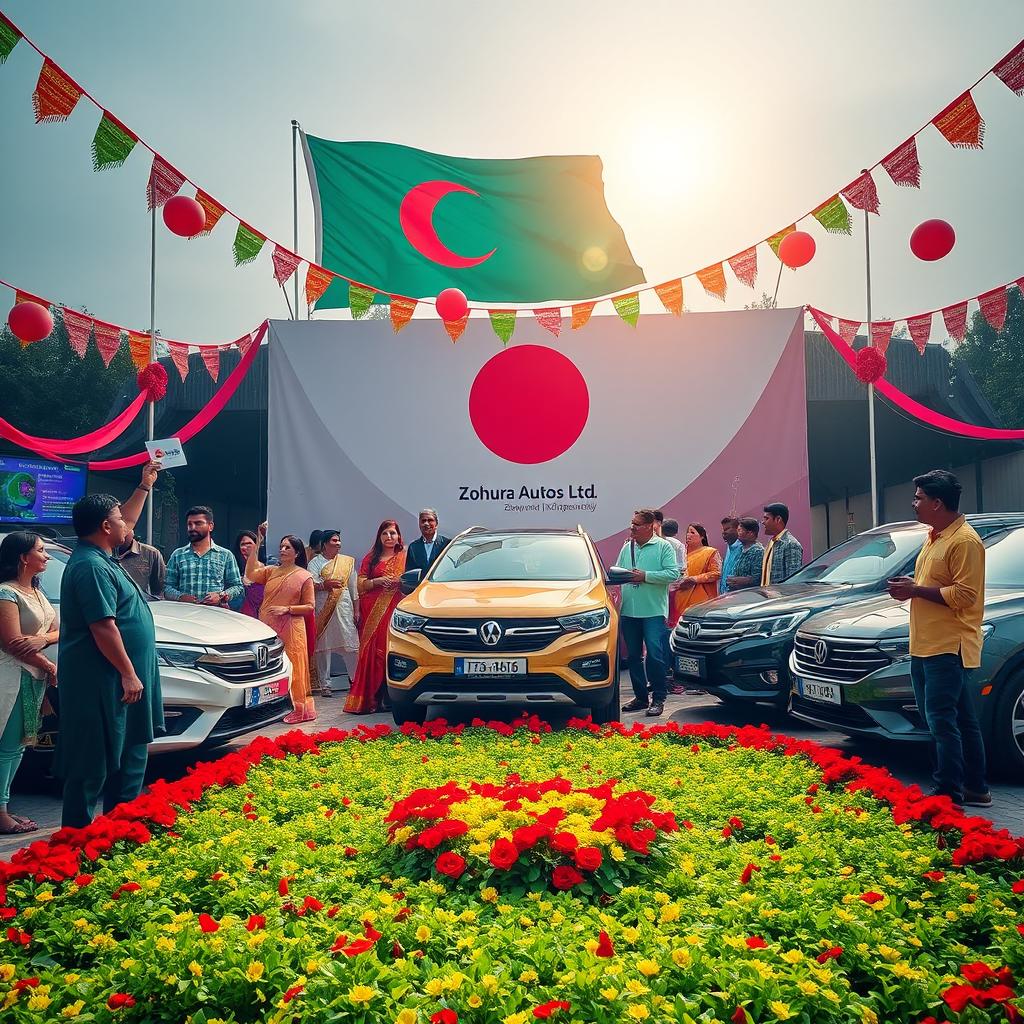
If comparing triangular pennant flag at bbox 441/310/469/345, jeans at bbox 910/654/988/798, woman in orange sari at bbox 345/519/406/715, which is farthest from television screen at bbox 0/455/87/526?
jeans at bbox 910/654/988/798

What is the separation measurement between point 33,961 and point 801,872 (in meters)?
2.63

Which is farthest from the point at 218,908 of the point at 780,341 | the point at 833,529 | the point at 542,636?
the point at 833,529

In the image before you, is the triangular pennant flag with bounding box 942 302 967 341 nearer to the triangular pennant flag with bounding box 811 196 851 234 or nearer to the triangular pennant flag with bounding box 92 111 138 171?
the triangular pennant flag with bounding box 811 196 851 234

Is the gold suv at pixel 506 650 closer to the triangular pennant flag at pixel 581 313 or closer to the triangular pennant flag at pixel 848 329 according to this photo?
the triangular pennant flag at pixel 581 313

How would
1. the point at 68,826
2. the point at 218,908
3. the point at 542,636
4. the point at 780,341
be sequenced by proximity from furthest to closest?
the point at 780,341
the point at 542,636
the point at 68,826
the point at 218,908

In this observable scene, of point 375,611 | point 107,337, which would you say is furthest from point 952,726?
point 107,337

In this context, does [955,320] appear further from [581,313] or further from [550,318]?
[550,318]

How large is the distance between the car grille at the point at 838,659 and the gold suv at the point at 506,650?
59.1 inches

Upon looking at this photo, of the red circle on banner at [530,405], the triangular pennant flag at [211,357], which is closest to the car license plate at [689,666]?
the red circle on banner at [530,405]

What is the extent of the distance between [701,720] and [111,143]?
7.02 metres

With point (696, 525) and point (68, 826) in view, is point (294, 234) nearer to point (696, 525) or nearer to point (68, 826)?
point (696, 525)

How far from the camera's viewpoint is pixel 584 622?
7.21 m

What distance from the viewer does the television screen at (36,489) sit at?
1400cm

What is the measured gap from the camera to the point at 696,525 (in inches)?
419
